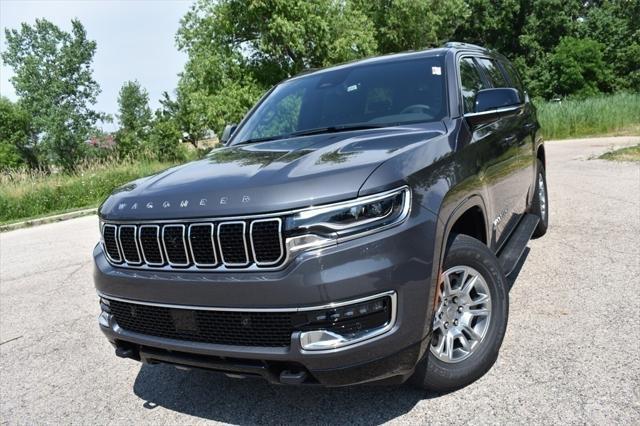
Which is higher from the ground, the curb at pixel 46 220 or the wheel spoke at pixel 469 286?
the wheel spoke at pixel 469 286

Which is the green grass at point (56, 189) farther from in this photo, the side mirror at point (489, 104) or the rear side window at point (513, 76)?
the side mirror at point (489, 104)

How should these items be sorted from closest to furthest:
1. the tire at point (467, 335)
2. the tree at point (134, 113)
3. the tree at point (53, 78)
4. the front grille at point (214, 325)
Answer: the front grille at point (214, 325), the tire at point (467, 335), the tree at point (53, 78), the tree at point (134, 113)

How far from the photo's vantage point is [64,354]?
4391 millimetres

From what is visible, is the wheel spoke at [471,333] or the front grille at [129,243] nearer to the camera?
the front grille at [129,243]

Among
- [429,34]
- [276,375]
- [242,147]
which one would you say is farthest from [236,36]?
[276,375]

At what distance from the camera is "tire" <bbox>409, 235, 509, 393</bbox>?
290cm

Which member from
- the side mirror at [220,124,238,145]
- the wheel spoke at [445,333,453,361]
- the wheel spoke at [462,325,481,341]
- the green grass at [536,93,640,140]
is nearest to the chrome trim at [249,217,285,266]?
the wheel spoke at [445,333,453,361]

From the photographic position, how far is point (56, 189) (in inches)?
640

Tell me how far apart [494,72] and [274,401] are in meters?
3.57

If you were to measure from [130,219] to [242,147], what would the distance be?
127cm

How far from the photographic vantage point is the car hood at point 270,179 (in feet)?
8.18

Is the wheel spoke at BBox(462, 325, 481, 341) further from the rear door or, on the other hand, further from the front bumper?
the rear door

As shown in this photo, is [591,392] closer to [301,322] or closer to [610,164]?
[301,322]

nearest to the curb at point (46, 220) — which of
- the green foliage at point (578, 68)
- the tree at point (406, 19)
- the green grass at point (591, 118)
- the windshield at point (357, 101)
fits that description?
the windshield at point (357, 101)
